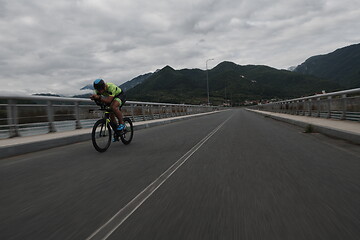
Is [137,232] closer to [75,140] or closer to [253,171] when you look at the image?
[253,171]

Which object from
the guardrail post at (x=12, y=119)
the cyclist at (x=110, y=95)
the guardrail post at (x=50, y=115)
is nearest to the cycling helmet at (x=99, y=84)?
the cyclist at (x=110, y=95)

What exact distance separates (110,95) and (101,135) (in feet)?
3.70

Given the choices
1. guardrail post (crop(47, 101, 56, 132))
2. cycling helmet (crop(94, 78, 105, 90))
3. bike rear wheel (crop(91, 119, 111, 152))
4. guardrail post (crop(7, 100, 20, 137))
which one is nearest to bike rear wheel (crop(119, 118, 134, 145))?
bike rear wheel (crop(91, 119, 111, 152))

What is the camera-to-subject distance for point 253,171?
435 centimetres

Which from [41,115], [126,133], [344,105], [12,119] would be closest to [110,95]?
[126,133]

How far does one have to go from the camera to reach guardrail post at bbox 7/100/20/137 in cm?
869

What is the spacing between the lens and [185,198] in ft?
10.2

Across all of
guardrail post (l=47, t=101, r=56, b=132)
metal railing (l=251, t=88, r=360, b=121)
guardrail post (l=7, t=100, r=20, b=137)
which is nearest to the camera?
guardrail post (l=7, t=100, r=20, b=137)

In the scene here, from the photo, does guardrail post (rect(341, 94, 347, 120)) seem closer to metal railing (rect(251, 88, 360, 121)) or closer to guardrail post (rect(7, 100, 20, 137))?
metal railing (rect(251, 88, 360, 121))

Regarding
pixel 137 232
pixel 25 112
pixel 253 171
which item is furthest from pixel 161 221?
pixel 25 112

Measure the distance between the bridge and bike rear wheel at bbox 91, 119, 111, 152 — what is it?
1.00 metres

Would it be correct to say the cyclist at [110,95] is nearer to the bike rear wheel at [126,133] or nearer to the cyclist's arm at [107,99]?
the cyclist's arm at [107,99]

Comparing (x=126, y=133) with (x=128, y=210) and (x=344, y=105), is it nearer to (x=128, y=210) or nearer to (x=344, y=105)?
(x=128, y=210)

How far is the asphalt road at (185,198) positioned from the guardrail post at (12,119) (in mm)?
4018
